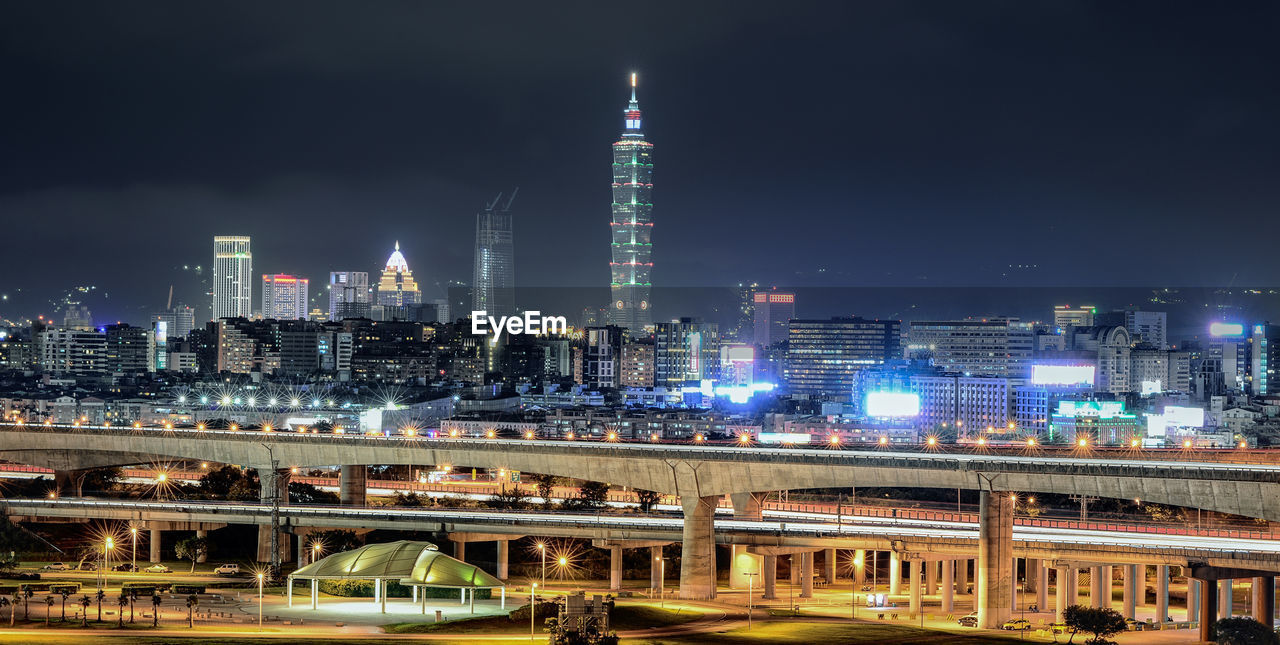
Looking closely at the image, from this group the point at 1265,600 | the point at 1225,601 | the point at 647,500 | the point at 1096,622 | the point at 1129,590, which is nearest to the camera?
the point at 1096,622

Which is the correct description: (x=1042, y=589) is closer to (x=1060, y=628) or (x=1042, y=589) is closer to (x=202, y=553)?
(x=1060, y=628)

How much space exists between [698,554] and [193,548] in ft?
110

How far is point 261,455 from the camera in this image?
121m

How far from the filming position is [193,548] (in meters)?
111

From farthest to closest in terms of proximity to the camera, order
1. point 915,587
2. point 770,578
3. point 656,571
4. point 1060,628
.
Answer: point 770,578, point 656,571, point 915,587, point 1060,628

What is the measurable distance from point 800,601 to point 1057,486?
50.1 ft

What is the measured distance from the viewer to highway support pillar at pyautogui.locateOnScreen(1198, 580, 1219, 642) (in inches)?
3374

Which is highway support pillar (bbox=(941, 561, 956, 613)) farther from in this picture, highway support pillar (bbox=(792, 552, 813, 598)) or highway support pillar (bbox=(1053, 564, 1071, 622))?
highway support pillar (bbox=(792, 552, 813, 598))

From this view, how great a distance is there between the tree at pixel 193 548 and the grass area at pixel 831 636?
133ft

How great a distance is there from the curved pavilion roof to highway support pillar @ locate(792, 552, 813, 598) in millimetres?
19515

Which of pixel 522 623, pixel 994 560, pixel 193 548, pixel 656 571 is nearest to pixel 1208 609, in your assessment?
pixel 994 560

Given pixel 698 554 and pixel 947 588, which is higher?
pixel 698 554

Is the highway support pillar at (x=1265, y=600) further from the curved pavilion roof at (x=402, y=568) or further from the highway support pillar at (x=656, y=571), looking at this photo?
the curved pavilion roof at (x=402, y=568)

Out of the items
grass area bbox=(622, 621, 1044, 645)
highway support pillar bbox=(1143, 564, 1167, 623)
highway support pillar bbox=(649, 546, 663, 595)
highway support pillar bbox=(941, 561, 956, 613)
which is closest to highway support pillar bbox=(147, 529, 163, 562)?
highway support pillar bbox=(649, 546, 663, 595)
